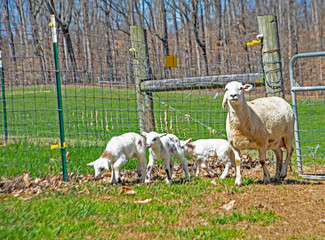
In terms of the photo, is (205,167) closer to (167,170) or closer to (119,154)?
(167,170)

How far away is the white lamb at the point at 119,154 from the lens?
23.7 ft

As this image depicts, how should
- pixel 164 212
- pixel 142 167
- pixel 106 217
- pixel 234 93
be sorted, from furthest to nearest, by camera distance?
pixel 142 167 → pixel 234 93 → pixel 164 212 → pixel 106 217

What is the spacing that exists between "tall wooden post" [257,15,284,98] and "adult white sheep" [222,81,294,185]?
3.33 ft

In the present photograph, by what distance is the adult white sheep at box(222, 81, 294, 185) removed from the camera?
7.28 m

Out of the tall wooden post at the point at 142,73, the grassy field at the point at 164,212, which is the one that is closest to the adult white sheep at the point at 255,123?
→ the grassy field at the point at 164,212

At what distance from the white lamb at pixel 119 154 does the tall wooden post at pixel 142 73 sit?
4.76ft

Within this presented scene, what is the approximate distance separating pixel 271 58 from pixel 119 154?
13.7ft

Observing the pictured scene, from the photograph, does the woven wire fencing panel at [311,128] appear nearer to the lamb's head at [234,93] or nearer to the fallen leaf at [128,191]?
the lamb's head at [234,93]

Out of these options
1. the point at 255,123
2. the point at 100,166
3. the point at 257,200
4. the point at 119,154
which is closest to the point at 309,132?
the point at 255,123

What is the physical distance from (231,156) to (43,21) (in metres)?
39.8

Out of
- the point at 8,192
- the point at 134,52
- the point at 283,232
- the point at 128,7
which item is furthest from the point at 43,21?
the point at 283,232

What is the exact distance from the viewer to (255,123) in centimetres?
743

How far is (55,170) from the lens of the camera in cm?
794

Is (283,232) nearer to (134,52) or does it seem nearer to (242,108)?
(242,108)
